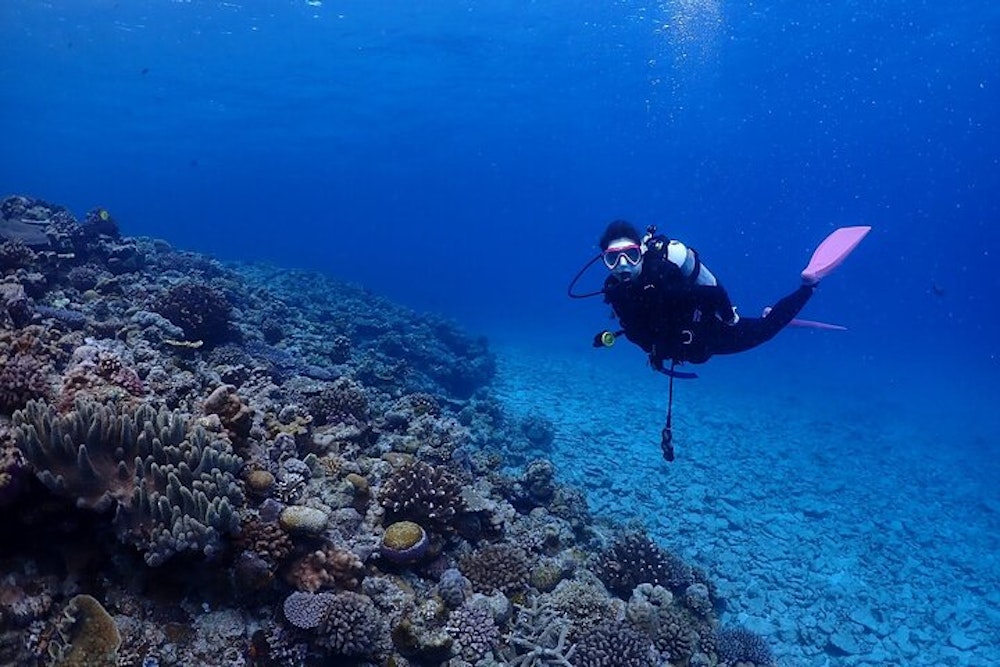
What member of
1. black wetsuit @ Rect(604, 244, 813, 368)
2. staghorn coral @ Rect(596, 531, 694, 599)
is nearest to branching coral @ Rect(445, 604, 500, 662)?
staghorn coral @ Rect(596, 531, 694, 599)

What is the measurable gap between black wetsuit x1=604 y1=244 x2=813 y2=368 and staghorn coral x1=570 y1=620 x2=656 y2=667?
392 centimetres

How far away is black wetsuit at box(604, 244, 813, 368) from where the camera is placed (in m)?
7.97

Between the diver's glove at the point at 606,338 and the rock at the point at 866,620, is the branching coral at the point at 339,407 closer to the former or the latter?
the diver's glove at the point at 606,338

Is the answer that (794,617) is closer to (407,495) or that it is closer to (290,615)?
(407,495)

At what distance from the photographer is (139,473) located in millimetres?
4559

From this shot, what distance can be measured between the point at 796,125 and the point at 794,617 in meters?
80.8

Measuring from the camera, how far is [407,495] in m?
6.62

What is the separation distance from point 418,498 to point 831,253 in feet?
28.1

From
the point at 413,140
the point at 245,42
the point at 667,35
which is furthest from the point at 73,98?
the point at 667,35

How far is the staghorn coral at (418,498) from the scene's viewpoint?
21.7 ft

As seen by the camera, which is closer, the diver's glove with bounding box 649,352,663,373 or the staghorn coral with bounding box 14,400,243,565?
the staghorn coral with bounding box 14,400,243,565

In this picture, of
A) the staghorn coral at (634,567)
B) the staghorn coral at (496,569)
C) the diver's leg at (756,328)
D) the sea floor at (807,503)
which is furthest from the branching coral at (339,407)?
the sea floor at (807,503)

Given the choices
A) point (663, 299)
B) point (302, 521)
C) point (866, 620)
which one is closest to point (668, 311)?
point (663, 299)

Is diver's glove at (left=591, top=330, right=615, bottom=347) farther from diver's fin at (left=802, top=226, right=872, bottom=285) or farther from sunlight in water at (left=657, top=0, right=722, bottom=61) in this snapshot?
sunlight in water at (left=657, top=0, right=722, bottom=61)
